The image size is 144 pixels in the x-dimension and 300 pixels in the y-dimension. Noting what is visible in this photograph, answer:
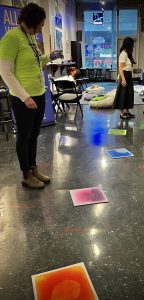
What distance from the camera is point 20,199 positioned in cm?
233

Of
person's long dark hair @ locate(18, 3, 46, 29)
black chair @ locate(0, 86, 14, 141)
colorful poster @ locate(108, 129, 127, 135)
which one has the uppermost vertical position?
person's long dark hair @ locate(18, 3, 46, 29)

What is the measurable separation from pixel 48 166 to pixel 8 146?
3.13 feet

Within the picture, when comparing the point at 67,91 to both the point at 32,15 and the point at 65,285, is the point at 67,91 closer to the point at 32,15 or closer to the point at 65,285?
the point at 32,15

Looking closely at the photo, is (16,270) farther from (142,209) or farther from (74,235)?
(142,209)

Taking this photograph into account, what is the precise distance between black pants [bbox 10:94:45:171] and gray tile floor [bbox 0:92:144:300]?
31 cm

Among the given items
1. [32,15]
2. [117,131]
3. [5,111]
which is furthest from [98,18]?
[32,15]

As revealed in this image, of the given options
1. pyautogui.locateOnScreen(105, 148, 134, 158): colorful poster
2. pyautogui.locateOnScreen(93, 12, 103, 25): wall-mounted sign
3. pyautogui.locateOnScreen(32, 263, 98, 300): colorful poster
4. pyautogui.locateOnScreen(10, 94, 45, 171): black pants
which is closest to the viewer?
pyautogui.locateOnScreen(32, 263, 98, 300): colorful poster

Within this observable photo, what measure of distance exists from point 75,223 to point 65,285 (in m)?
0.56

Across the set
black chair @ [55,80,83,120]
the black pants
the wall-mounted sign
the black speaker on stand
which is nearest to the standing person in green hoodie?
the black pants

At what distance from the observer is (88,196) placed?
2338mm

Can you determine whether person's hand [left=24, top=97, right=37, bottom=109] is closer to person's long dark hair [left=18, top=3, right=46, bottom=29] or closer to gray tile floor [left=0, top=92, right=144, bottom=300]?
person's long dark hair [left=18, top=3, right=46, bottom=29]

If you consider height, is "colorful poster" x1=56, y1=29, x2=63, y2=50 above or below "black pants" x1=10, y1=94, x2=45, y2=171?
above

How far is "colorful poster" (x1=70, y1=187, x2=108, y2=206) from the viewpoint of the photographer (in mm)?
2248

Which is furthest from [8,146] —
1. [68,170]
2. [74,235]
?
[74,235]
